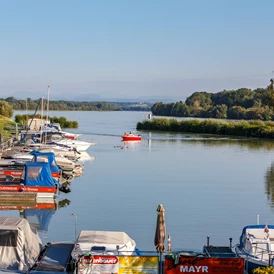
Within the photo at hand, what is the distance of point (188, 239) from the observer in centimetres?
2366

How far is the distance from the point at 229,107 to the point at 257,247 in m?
163

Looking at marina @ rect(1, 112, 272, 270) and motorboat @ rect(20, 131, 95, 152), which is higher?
motorboat @ rect(20, 131, 95, 152)

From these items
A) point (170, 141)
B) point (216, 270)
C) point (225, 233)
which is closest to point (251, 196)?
point (225, 233)

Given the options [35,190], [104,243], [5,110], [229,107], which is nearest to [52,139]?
[35,190]

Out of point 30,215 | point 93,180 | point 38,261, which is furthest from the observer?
point 93,180

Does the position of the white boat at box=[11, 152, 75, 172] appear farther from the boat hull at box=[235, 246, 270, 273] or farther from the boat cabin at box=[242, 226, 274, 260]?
the boat hull at box=[235, 246, 270, 273]

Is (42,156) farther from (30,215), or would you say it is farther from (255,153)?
(255,153)

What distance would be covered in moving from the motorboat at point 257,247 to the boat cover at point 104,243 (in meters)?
3.33

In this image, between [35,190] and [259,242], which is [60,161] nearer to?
[35,190]

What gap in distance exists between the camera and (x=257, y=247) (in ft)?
59.4

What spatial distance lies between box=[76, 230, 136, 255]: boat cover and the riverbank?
236 feet

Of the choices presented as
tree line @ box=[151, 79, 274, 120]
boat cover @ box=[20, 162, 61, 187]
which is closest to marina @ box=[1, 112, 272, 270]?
boat cover @ box=[20, 162, 61, 187]

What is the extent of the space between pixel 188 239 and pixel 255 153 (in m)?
42.6

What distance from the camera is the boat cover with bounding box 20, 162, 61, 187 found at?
3198cm
